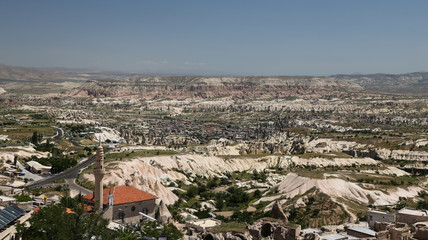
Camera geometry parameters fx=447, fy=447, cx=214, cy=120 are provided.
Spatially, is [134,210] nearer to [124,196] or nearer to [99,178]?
[124,196]

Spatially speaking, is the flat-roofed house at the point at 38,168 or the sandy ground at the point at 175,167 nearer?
the sandy ground at the point at 175,167

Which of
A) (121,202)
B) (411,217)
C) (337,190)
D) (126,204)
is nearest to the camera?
(121,202)

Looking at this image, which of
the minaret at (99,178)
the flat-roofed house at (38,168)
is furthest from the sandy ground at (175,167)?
the minaret at (99,178)

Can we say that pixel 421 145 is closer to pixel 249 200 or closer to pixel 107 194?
pixel 249 200

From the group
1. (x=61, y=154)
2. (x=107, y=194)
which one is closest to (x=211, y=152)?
(x=61, y=154)

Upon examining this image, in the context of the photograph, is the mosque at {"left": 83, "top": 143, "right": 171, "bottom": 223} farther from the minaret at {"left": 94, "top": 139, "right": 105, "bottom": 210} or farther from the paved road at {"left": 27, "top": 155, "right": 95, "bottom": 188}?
the paved road at {"left": 27, "top": 155, "right": 95, "bottom": 188}

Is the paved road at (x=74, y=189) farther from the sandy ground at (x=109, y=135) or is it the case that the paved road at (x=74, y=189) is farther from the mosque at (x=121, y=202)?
the sandy ground at (x=109, y=135)

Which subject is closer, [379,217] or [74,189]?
[379,217]

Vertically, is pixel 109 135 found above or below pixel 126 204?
below

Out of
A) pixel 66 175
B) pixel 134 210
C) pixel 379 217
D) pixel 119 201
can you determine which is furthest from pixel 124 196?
pixel 66 175
